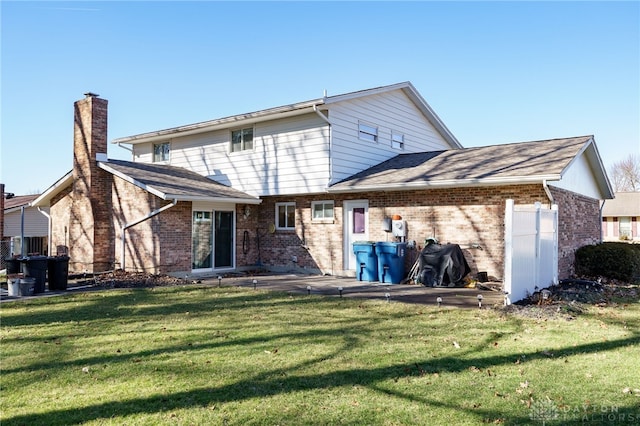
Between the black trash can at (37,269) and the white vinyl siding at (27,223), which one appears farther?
the white vinyl siding at (27,223)

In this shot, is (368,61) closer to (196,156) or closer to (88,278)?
(196,156)

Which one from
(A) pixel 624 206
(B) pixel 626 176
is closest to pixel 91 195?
(A) pixel 624 206

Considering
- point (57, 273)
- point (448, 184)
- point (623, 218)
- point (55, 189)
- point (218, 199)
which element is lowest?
point (57, 273)

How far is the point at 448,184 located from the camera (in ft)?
40.3

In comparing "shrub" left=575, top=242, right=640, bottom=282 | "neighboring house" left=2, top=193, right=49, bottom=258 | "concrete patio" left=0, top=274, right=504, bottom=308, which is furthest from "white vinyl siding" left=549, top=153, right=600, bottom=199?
"neighboring house" left=2, top=193, right=49, bottom=258

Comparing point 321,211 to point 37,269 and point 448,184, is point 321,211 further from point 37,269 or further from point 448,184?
point 37,269

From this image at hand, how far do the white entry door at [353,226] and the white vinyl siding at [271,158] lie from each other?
118cm

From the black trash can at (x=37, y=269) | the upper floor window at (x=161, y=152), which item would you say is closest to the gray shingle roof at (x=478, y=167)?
the black trash can at (x=37, y=269)

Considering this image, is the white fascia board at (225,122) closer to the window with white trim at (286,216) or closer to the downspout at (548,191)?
the window with white trim at (286,216)

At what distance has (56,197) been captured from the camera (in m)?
16.6

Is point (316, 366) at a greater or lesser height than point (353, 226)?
lesser

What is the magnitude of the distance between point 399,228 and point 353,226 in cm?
178

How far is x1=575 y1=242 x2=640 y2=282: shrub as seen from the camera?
13094 mm

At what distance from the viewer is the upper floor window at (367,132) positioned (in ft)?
51.9
